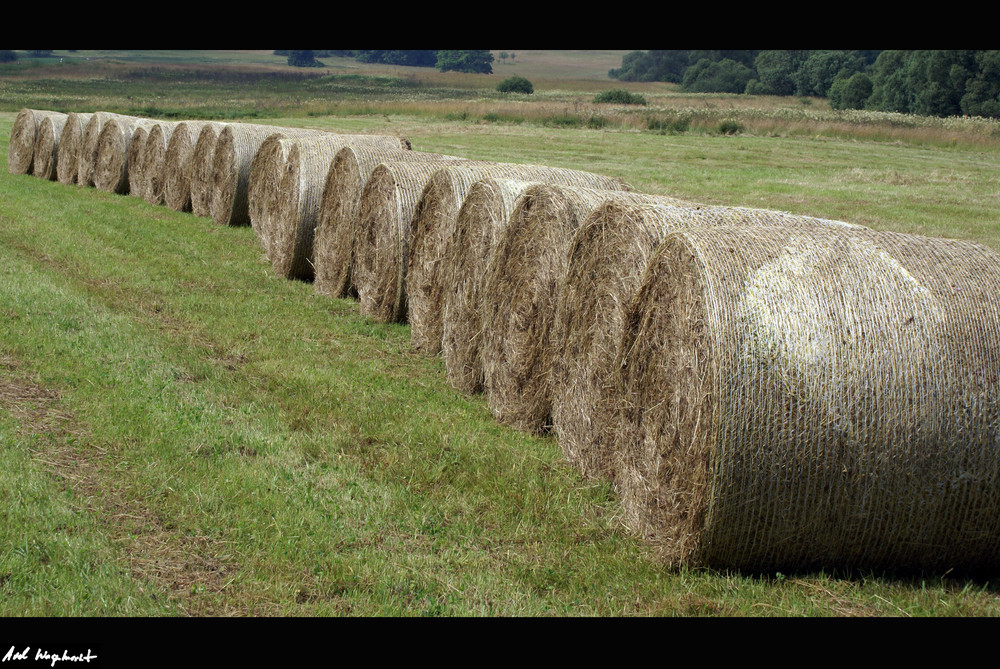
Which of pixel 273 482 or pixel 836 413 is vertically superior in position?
pixel 836 413

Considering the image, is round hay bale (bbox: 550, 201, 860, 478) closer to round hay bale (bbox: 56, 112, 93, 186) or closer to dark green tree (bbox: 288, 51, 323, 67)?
round hay bale (bbox: 56, 112, 93, 186)

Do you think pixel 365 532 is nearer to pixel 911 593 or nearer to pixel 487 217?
pixel 911 593

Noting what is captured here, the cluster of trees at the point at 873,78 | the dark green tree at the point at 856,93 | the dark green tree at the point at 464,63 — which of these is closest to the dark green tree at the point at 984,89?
the cluster of trees at the point at 873,78

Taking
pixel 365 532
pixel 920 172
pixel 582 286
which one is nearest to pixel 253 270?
pixel 582 286

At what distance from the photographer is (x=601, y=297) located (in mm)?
6086

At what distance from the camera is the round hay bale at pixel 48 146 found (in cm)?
2146

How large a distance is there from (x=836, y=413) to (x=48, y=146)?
862 inches

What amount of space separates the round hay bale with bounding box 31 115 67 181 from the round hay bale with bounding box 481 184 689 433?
1796cm

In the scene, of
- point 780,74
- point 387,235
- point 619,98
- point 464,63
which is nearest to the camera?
point 387,235

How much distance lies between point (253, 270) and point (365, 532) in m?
7.94

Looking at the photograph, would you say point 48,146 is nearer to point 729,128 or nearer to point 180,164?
point 180,164

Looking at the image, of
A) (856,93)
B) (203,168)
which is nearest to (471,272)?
(203,168)

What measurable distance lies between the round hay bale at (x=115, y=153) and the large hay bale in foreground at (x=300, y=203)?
7.82m

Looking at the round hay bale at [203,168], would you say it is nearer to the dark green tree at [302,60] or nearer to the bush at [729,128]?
the bush at [729,128]
